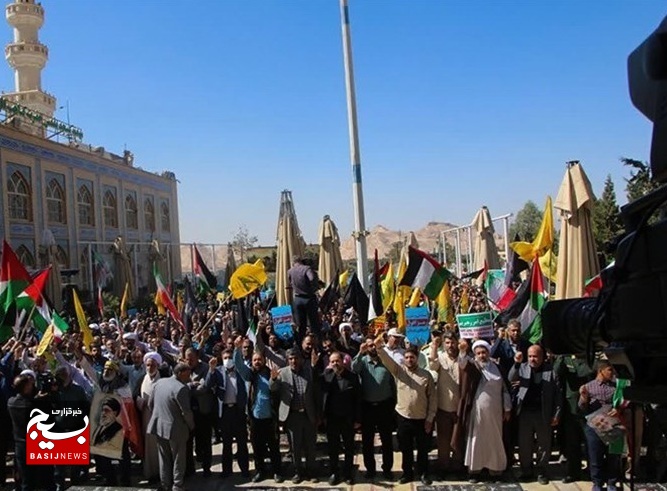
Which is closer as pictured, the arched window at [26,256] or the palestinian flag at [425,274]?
the palestinian flag at [425,274]

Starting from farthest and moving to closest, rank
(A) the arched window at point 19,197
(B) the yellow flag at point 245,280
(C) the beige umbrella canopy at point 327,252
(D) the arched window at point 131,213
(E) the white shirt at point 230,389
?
(D) the arched window at point 131,213
(A) the arched window at point 19,197
(C) the beige umbrella canopy at point 327,252
(B) the yellow flag at point 245,280
(E) the white shirt at point 230,389

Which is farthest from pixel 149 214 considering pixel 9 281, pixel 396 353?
pixel 396 353

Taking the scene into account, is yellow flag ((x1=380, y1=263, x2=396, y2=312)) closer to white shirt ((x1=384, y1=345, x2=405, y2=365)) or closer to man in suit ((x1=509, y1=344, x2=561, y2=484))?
white shirt ((x1=384, y1=345, x2=405, y2=365))

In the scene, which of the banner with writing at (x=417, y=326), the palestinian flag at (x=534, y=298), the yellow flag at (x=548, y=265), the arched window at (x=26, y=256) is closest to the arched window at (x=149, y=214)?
the arched window at (x=26, y=256)

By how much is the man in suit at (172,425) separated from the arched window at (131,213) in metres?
31.8

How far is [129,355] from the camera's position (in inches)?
351

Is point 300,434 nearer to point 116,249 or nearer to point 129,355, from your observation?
point 129,355

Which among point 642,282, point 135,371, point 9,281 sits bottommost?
point 135,371

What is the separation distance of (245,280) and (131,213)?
29140 millimetres

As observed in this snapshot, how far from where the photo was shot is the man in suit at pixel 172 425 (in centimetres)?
705

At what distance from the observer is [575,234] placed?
903 centimetres

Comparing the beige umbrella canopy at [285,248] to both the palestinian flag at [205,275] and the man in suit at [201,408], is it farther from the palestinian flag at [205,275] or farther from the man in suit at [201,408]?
the man in suit at [201,408]

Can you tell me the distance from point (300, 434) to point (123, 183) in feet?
105

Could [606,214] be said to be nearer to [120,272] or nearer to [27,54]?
[120,272]
